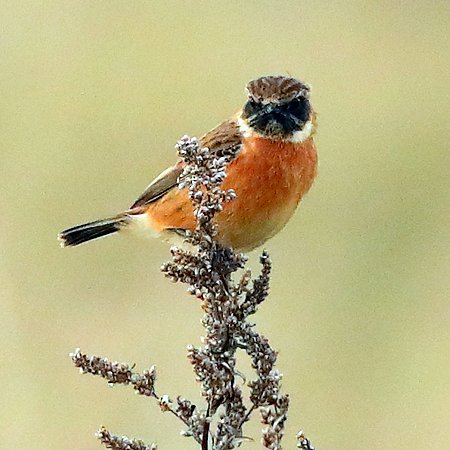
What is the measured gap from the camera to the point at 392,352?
256 inches

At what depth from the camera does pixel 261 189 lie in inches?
153

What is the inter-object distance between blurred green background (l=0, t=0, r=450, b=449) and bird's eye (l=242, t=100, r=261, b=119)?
1.86 metres

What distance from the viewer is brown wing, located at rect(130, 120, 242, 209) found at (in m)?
4.01

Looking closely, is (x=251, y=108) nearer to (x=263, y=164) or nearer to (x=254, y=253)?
(x=263, y=164)

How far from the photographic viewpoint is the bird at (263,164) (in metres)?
3.86

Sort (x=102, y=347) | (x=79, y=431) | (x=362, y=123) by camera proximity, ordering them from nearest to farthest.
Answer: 1. (x=79, y=431)
2. (x=102, y=347)
3. (x=362, y=123)

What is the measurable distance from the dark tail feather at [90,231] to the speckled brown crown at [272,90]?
3.53ft

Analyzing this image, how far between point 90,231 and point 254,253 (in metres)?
2.05

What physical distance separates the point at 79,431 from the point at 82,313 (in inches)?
43.6

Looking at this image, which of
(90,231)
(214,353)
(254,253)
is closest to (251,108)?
(90,231)

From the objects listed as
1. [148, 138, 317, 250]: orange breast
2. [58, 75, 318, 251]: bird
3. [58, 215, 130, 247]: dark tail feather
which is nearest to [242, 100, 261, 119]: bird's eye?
[58, 75, 318, 251]: bird

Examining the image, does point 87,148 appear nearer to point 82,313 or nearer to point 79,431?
point 82,313

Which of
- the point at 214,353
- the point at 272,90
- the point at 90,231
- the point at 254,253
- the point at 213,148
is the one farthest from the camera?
the point at 254,253

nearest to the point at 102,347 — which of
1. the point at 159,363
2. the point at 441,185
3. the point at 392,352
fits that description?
the point at 159,363
